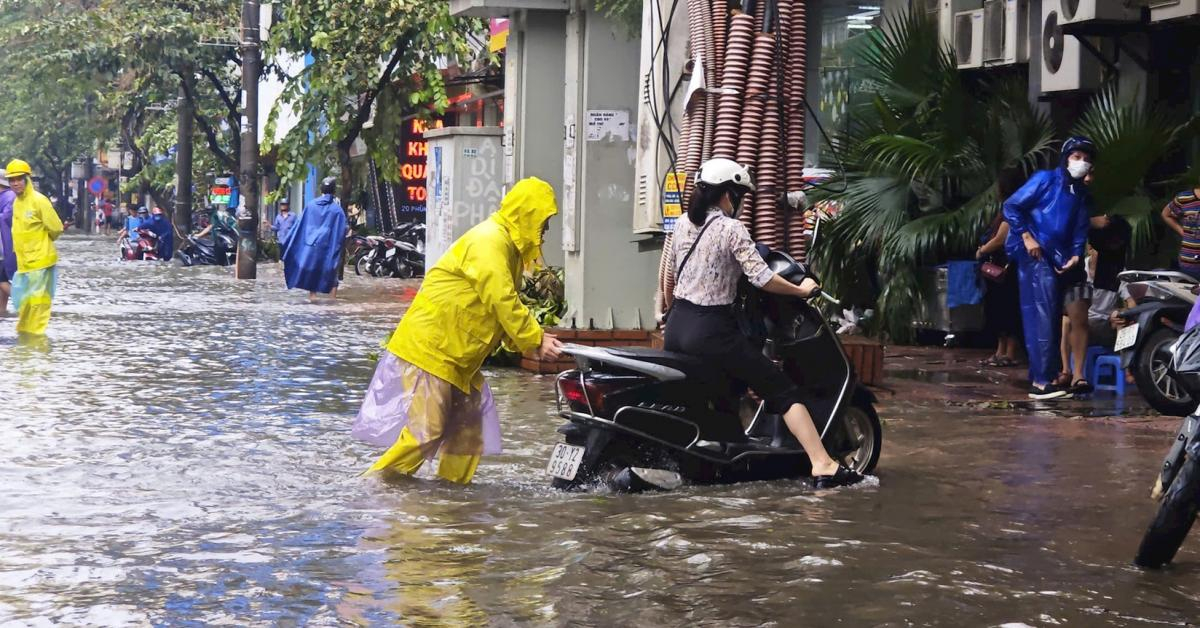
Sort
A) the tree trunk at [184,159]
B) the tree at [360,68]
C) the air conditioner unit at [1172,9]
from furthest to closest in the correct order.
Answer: the tree trunk at [184,159]
the tree at [360,68]
the air conditioner unit at [1172,9]

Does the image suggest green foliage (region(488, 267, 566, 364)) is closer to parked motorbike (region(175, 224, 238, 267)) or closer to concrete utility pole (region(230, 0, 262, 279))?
concrete utility pole (region(230, 0, 262, 279))

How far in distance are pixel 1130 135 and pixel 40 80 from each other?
35.0 metres

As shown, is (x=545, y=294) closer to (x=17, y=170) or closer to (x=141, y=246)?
(x=17, y=170)

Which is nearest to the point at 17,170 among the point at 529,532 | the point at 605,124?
the point at 605,124

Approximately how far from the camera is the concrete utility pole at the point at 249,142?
108ft

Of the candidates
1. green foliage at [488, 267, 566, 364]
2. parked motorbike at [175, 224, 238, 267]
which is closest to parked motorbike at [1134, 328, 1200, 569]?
green foliage at [488, 267, 566, 364]

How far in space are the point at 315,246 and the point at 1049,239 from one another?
14867mm

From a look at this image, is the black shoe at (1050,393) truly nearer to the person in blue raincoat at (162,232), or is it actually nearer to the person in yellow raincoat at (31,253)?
the person in yellow raincoat at (31,253)

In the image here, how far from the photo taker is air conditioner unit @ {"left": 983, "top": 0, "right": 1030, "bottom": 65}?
15266 mm

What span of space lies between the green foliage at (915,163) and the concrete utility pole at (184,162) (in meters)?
30.5

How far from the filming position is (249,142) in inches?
1326

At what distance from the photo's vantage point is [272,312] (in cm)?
2255

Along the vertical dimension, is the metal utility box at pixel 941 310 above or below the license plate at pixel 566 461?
above

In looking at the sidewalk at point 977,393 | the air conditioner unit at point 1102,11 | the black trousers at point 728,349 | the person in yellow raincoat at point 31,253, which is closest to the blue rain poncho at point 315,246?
the person in yellow raincoat at point 31,253
